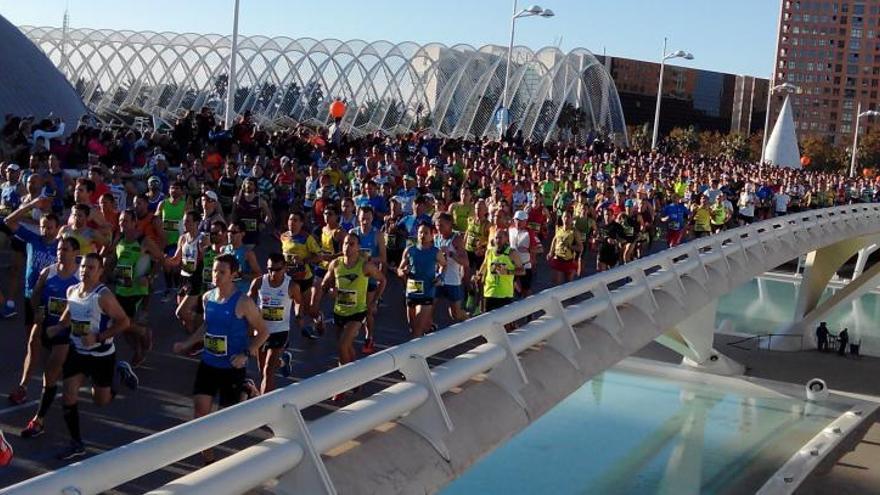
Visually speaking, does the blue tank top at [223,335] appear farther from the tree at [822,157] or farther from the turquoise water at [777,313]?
the tree at [822,157]

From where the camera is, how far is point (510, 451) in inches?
655

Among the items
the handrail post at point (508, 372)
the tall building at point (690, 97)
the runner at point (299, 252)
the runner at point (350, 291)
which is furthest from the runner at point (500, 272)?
the tall building at point (690, 97)

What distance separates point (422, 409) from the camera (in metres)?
5.98

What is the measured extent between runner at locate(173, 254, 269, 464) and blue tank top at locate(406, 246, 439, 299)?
3.52 meters

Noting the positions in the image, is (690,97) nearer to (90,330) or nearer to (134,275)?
(134,275)

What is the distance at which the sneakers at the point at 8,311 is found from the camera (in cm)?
1168

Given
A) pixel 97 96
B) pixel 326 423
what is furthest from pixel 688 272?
pixel 97 96

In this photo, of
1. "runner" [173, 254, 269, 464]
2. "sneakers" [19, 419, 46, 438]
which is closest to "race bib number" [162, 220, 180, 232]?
"sneakers" [19, 419, 46, 438]

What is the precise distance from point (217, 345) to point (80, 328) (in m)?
0.97

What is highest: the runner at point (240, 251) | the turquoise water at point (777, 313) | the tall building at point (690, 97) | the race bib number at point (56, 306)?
the tall building at point (690, 97)

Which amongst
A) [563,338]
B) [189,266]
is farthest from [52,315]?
[563,338]

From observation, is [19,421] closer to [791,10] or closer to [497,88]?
Answer: [497,88]

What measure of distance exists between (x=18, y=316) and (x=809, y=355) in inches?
811

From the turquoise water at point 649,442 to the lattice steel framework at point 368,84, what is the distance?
125ft
